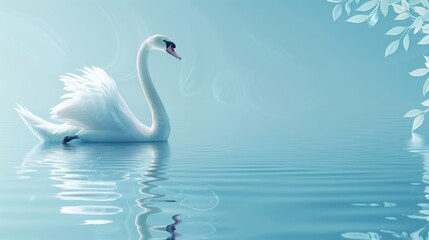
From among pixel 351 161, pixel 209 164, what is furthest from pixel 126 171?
pixel 351 161

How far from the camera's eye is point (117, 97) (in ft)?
48.0

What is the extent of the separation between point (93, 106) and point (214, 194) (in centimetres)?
718

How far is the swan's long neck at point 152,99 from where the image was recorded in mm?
15193

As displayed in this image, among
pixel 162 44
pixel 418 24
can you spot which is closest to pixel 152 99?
pixel 162 44

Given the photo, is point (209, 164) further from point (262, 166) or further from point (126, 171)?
point (126, 171)

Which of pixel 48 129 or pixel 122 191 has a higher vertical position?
pixel 48 129

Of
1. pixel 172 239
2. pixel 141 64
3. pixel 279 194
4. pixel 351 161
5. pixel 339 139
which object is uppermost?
pixel 141 64

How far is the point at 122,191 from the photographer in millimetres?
7672

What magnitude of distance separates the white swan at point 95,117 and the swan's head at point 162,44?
58.3 inches

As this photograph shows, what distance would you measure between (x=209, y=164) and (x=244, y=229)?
536 cm

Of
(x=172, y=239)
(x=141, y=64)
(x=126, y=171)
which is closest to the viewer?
(x=172, y=239)

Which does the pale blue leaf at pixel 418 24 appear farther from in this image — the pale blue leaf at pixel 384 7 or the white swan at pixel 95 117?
the white swan at pixel 95 117

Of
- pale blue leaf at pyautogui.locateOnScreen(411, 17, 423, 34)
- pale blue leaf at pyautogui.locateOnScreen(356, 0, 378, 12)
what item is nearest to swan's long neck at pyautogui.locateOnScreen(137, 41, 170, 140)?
pale blue leaf at pyautogui.locateOnScreen(356, 0, 378, 12)

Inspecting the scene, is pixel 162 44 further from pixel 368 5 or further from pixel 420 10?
pixel 420 10
